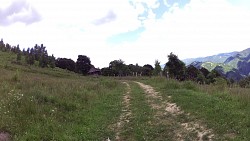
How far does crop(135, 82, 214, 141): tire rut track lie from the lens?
11.6 metres

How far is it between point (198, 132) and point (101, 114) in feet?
21.9

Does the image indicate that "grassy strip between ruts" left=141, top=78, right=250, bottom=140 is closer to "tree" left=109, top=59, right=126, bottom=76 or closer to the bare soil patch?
the bare soil patch

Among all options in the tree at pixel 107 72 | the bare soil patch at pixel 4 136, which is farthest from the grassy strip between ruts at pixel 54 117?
the tree at pixel 107 72

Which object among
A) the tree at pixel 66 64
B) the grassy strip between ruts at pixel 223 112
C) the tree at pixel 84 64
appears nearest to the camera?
the grassy strip between ruts at pixel 223 112

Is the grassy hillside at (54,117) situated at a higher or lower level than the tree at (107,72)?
lower

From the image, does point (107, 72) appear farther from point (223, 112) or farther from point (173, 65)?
point (223, 112)

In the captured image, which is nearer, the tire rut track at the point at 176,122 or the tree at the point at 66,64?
the tire rut track at the point at 176,122

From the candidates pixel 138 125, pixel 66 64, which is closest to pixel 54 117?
pixel 138 125

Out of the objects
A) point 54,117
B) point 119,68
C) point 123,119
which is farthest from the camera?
point 119,68

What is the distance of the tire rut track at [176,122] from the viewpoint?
458 inches

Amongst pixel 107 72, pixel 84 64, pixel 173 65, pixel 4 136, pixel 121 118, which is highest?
pixel 84 64

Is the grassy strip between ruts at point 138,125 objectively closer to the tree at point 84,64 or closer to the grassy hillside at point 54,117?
the grassy hillside at point 54,117

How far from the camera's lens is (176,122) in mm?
14008

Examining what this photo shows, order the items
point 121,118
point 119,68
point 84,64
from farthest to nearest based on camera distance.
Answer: point 84,64 → point 119,68 → point 121,118
